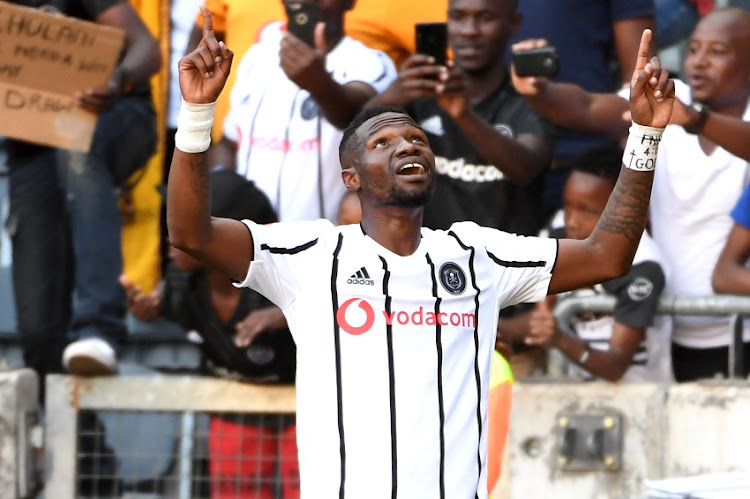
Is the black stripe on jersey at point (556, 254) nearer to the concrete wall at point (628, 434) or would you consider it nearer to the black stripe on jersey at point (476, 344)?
the black stripe on jersey at point (476, 344)

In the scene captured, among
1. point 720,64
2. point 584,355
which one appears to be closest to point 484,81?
point 720,64

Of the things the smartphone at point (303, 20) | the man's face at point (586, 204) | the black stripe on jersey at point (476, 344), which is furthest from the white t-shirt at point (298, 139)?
the black stripe on jersey at point (476, 344)

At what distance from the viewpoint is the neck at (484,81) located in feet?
22.1

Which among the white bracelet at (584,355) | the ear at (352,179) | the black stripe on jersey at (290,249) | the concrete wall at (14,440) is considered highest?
the ear at (352,179)

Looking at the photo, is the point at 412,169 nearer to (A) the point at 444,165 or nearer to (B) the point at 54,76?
(A) the point at 444,165

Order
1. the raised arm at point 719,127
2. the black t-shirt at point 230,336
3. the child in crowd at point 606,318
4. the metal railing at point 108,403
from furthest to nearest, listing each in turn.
→ the metal railing at point 108,403, the black t-shirt at point 230,336, the child in crowd at point 606,318, the raised arm at point 719,127

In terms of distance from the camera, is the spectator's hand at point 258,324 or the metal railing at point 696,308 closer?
the metal railing at point 696,308

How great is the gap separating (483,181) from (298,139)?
92cm

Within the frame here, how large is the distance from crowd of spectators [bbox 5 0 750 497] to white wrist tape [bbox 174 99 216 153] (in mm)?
2157

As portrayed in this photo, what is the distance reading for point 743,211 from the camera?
6.37 metres

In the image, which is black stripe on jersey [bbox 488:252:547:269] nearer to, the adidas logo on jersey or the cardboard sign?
the adidas logo on jersey

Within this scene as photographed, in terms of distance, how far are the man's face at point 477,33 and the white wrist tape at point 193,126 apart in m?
2.61

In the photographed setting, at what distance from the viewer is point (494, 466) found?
559 cm

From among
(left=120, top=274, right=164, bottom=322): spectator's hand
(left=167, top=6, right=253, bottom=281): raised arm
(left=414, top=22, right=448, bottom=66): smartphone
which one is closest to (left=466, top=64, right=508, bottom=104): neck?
(left=414, top=22, right=448, bottom=66): smartphone
